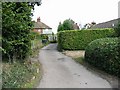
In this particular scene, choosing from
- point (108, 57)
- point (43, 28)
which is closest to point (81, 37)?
point (108, 57)

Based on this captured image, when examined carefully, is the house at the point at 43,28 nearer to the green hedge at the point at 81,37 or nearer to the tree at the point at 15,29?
the green hedge at the point at 81,37

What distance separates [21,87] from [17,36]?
14.4ft

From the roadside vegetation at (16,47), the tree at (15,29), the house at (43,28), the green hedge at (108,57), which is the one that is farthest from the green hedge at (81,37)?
the house at (43,28)

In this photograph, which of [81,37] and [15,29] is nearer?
[15,29]

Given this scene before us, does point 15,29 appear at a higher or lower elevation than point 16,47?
higher

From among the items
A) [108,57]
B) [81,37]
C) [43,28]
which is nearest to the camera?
[108,57]

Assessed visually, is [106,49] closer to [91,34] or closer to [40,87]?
[40,87]

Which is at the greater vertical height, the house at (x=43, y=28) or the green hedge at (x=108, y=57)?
the house at (x=43, y=28)

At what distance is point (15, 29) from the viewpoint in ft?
42.4

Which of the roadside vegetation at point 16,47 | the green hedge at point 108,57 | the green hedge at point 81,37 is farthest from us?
the green hedge at point 81,37

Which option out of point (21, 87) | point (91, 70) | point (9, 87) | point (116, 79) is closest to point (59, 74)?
point (91, 70)

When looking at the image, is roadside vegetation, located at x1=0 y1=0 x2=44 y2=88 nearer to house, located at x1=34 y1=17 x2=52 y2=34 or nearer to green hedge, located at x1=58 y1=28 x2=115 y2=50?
green hedge, located at x1=58 y1=28 x2=115 y2=50

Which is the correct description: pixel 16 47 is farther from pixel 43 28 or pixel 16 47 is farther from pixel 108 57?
pixel 43 28

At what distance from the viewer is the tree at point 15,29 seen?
1150cm
